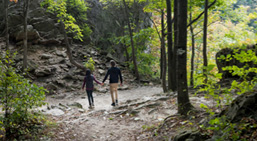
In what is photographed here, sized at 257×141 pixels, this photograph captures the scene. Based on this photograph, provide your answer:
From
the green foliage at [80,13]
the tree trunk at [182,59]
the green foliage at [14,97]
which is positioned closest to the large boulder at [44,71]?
the green foliage at [80,13]

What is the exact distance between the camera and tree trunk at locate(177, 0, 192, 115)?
4.62 metres

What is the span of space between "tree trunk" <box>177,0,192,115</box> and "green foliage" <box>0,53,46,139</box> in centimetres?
371

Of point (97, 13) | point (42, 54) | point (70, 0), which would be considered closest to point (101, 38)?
point (97, 13)

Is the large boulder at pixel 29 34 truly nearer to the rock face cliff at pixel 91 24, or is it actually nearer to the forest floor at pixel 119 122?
the rock face cliff at pixel 91 24

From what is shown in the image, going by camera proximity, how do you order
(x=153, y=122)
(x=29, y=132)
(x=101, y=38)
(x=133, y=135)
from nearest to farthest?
(x=29, y=132) → (x=133, y=135) → (x=153, y=122) → (x=101, y=38)

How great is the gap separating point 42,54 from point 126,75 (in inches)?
325

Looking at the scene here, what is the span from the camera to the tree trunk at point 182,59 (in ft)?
15.2

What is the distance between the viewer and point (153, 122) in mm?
5656

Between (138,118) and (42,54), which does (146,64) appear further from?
(138,118)

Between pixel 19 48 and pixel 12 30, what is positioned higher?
pixel 12 30

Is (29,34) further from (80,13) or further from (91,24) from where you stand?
(91,24)

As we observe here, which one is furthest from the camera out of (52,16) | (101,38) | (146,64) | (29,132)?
(101,38)

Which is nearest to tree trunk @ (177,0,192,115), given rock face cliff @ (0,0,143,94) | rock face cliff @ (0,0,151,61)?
rock face cliff @ (0,0,143,94)

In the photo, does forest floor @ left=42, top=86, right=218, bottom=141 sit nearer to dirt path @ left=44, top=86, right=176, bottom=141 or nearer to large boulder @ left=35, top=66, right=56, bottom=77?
dirt path @ left=44, top=86, right=176, bottom=141
